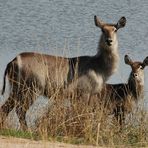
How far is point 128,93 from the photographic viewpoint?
1205cm

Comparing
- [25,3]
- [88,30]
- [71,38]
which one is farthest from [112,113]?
[25,3]

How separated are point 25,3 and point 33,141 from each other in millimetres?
18208

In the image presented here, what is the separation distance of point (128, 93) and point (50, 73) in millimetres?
1212

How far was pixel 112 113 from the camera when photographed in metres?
11.5

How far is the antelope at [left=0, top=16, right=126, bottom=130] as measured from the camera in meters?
11.5

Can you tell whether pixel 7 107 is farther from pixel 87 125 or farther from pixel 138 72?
pixel 138 72

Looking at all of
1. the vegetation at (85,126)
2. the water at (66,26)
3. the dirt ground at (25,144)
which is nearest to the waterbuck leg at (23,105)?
the vegetation at (85,126)

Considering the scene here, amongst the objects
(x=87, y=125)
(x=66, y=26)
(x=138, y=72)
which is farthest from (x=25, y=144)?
(x=66, y=26)

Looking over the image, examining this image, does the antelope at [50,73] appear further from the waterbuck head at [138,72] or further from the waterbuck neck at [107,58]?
the waterbuck head at [138,72]

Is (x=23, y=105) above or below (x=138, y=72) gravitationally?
below

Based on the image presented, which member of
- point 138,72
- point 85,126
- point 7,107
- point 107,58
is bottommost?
point 85,126

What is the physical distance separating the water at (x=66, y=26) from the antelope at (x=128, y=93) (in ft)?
7.09

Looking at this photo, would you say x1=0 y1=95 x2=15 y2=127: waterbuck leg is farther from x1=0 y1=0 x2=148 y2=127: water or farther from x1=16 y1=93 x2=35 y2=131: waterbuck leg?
x1=0 y1=0 x2=148 y2=127: water

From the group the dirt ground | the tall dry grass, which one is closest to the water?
the tall dry grass
